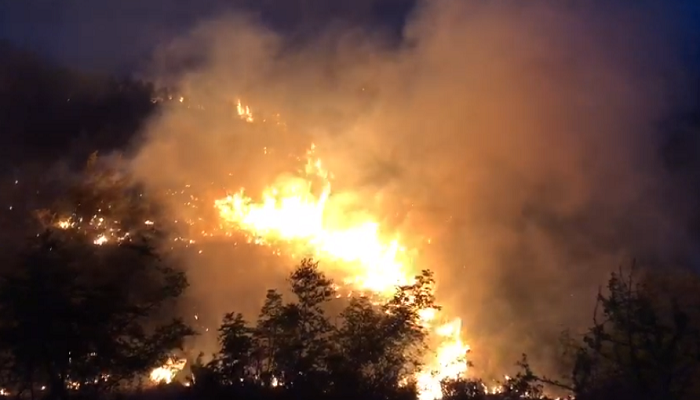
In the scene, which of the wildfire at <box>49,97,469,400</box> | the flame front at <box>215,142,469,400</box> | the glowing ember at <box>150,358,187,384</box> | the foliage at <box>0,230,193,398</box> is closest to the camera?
the foliage at <box>0,230,193,398</box>

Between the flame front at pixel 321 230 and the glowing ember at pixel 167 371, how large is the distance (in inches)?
413

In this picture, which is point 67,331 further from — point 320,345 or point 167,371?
point 320,345

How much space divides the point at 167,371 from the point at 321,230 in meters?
14.4

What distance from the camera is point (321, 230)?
30.4 metres

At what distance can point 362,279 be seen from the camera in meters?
27.0

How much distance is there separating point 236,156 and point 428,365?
15.1 meters

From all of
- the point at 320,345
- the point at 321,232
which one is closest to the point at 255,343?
the point at 320,345

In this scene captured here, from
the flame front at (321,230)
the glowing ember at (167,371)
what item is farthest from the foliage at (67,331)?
the flame front at (321,230)

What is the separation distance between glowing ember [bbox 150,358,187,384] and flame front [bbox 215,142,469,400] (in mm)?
10496

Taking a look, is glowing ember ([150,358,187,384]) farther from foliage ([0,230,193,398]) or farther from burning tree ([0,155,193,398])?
foliage ([0,230,193,398])

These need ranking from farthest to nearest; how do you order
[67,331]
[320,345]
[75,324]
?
[320,345]
[75,324]
[67,331]

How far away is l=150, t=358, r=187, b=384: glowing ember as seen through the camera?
16.0 m

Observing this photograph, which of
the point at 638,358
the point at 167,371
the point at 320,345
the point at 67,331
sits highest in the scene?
the point at 638,358

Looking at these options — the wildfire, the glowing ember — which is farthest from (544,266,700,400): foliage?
the wildfire
